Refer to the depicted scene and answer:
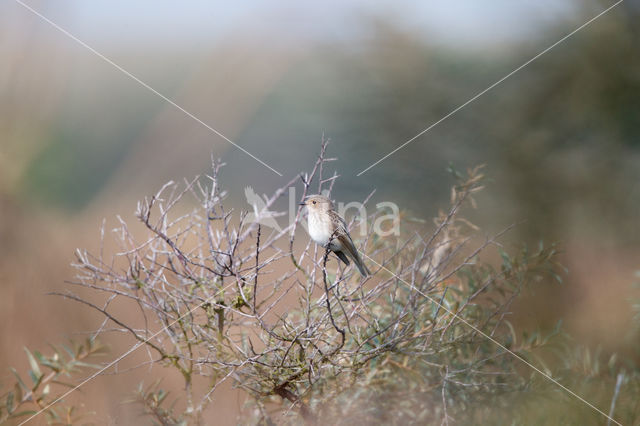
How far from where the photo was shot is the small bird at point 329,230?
1.41 meters

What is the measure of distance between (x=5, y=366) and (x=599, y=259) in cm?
164

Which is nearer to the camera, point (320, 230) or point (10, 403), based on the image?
point (10, 403)

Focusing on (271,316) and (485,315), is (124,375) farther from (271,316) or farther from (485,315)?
(485,315)

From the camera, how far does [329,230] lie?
56.5 inches

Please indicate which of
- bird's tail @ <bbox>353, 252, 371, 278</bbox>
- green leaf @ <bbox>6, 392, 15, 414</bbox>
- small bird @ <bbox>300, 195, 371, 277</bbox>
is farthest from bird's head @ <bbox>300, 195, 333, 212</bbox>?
green leaf @ <bbox>6, 392, 15, 414</bbox>

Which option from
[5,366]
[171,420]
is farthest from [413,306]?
[5,366]

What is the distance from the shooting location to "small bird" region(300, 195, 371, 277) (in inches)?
55.5

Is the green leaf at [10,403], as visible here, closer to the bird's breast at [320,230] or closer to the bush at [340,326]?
the bush at [340,326]

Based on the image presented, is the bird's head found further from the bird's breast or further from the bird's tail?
the bird's tail

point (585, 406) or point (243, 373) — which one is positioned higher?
point (585, 406)

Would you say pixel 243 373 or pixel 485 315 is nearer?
pixel 243 373

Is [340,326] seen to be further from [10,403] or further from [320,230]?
[10,403]

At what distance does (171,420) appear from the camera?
4.33 feet

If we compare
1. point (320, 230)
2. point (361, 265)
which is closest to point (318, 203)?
point (320, 230)
